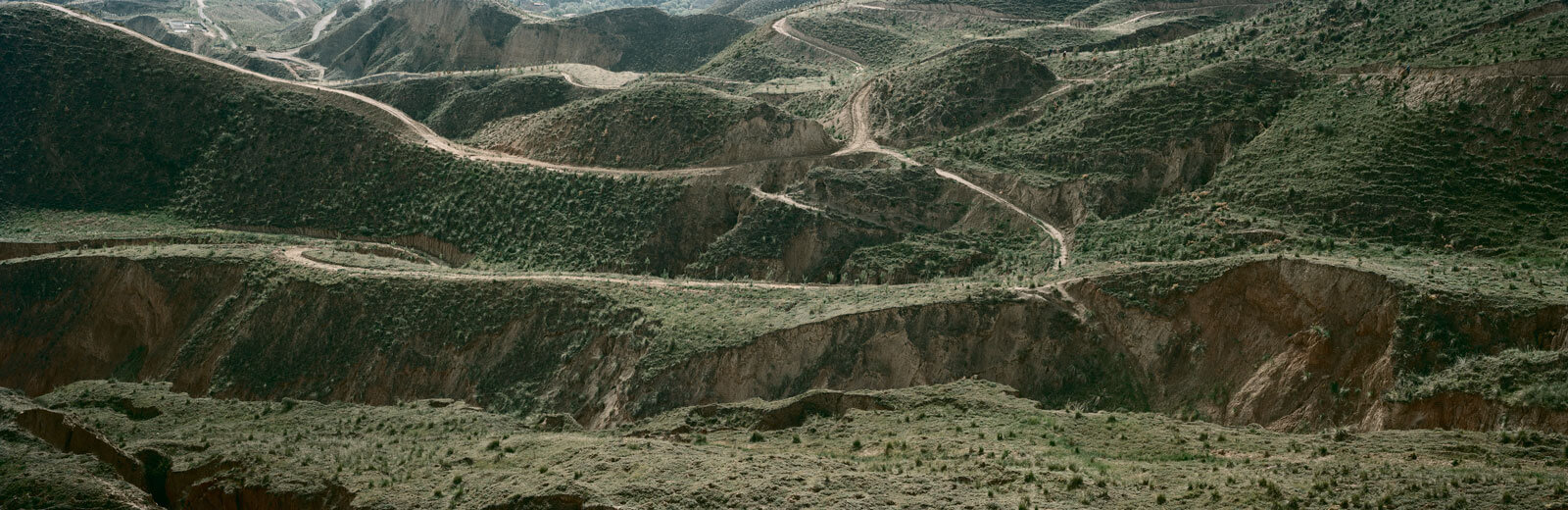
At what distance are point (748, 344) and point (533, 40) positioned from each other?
82.4m

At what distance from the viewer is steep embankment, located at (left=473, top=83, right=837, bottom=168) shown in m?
64.0

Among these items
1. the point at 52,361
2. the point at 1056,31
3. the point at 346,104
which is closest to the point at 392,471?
the point at 52,361

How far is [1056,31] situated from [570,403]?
60275 mm

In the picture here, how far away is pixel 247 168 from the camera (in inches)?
2739

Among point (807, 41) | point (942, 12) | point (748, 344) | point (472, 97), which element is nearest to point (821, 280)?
point (748, 344)

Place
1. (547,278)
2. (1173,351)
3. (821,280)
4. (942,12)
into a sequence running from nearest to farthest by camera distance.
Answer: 1. (1173,351)
2. (547,278)
3. (821,280)
4. (942,12)

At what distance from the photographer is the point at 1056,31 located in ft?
308

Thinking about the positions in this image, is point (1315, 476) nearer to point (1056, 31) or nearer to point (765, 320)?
point (765, 320)

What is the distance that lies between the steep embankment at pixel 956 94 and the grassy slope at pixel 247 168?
14.3m

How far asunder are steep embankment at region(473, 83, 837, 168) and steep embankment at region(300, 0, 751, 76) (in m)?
47.6

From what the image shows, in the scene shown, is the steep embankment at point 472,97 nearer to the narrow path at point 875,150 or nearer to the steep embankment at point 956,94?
the narrow path at point 875,150

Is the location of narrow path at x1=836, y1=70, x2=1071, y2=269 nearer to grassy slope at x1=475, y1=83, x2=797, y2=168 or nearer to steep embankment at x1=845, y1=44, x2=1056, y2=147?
steep embankment at x1=845, y1=44, x2=1056, y2=147

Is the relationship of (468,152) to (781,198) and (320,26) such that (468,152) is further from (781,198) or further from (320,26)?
(320,26)

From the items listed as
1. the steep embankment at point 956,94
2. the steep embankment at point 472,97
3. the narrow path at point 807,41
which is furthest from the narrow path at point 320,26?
the steep embankment at point 956,94
